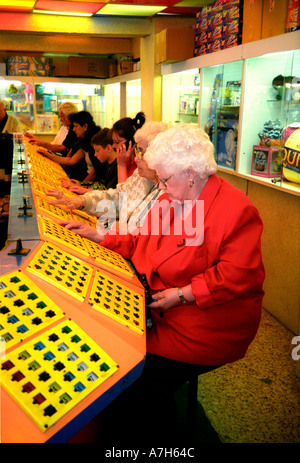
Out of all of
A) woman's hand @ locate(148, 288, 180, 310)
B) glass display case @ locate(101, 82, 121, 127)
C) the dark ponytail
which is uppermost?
glass display case @ locate(101, 82, 121, 127)

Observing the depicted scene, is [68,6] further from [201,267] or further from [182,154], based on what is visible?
[201,267]

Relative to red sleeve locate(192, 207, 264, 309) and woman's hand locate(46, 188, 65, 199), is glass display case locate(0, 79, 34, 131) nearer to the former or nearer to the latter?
woman's hand locate(46, 188, 65, 199)

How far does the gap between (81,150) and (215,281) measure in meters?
3.65

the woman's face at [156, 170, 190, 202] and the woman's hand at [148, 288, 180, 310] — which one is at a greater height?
the woman's face at [156, 170, 190, 202]

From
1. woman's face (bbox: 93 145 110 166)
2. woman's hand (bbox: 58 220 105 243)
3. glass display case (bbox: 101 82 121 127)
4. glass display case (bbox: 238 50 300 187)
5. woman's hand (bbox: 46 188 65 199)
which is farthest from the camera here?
glass display case (bbox: 101 82 121 127)

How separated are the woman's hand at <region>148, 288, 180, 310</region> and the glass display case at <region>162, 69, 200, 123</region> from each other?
3880 millimetres

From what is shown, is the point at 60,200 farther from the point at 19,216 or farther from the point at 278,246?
the point at 278,246

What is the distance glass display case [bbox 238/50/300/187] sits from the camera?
10.7 ft

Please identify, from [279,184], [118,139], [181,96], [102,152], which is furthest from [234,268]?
[181,96]

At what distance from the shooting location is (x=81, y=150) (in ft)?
16.1

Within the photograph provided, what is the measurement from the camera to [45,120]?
10.0 metres

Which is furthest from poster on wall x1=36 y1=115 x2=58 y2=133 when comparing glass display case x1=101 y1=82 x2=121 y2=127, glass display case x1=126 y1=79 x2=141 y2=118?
glass display case x1=126 y1=79 x2=141 y2=118

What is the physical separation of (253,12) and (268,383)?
285 centimetres
